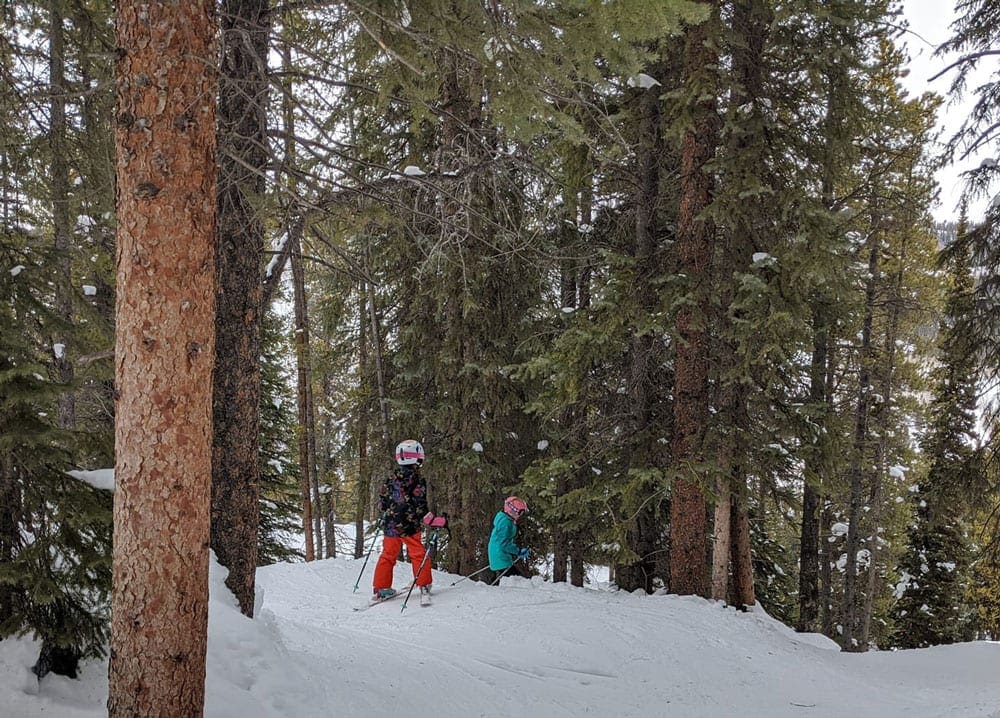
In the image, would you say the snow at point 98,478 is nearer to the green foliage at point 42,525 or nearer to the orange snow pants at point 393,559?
the green foliage at point 42,525

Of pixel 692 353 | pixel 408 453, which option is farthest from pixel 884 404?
pixel 408 453

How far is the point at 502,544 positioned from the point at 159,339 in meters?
8.29

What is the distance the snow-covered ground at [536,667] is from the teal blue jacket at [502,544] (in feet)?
3.56

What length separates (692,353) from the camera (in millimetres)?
9062

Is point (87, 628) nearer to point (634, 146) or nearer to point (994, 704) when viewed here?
point (994, 704)

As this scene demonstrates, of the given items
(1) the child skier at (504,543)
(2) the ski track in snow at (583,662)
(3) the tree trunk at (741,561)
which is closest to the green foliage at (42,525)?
(2) the ski track in snow at (583,662)

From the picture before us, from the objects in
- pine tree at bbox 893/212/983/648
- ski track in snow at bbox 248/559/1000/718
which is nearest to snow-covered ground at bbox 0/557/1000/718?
ski track in snow at bbox 248/559/1000/718

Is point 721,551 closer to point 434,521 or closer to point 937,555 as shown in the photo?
point 434,521

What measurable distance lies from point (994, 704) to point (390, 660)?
207 inches

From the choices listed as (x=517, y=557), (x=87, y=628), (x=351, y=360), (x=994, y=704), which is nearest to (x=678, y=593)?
(x=517, y=557)

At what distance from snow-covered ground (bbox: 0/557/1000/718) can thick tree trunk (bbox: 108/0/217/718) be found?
0.88 m

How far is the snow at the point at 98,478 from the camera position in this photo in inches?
159

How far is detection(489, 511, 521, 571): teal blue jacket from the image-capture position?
34.7 feet

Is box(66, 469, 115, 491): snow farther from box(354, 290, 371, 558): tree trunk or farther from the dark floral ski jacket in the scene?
box(354, 290, 371, 558): tree trunk
